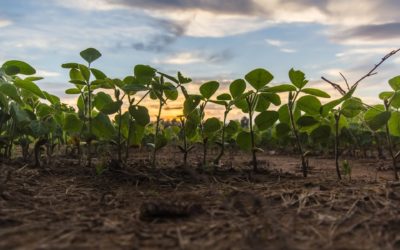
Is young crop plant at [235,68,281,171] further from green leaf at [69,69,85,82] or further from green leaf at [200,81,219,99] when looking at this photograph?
green leaf at [69,69,85,82]

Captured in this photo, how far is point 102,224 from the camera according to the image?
6.83 feet

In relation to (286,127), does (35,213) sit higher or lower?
lower

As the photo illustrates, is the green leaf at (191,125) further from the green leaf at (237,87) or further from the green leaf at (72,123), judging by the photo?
the green leaf at (72,123)

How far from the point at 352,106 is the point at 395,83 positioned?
1.09 ft

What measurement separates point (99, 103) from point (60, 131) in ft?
3.89

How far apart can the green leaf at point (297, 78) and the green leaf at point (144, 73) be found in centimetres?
101

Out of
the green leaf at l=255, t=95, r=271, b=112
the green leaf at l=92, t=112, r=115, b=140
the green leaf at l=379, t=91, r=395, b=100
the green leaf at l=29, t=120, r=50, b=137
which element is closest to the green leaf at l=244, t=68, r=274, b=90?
the green leaf at l=255, t=95, r=271, b=112

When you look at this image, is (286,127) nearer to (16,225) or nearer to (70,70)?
(70,70)

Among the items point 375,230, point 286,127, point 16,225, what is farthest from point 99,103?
point 375,230

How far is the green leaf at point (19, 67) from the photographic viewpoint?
3.63 meters

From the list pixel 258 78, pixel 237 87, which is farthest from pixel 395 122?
pixel 237 87

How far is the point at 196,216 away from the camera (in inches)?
87.9

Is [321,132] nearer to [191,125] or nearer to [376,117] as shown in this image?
[376,117]

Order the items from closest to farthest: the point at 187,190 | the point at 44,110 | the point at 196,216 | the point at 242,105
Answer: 1. the point at 196,216
2. the point at 187,190
3. the point at 242,105
4. the point at 44,110
